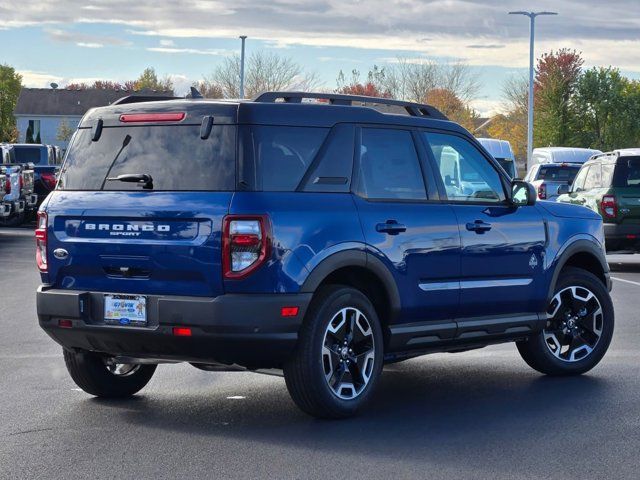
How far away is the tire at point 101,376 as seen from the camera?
8648mm

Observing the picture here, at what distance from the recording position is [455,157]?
9461mm

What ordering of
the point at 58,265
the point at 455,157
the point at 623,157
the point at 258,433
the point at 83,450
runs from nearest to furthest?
the point at 83,450, the point at 258,433, the point at 58,265, the point at 455,157, the point at 623,157

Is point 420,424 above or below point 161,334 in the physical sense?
below

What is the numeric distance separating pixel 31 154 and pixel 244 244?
32.5m

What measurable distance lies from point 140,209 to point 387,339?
182cm

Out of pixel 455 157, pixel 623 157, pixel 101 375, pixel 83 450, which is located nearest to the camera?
pixel 83 450

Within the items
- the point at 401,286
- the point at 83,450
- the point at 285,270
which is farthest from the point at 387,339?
the point at 83,450

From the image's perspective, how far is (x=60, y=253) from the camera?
814cm

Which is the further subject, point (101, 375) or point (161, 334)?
point (101, 375)

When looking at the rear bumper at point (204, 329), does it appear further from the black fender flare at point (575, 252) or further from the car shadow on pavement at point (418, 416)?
the black fender flare at point (575, 252)

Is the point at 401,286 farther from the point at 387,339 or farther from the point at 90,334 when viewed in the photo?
the point at 90,334

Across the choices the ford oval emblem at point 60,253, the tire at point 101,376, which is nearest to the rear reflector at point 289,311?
the ford oval emblem at point 60,253

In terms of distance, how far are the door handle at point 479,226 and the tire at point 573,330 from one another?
1078 millimetres

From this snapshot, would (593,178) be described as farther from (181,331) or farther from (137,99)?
(181,331)
